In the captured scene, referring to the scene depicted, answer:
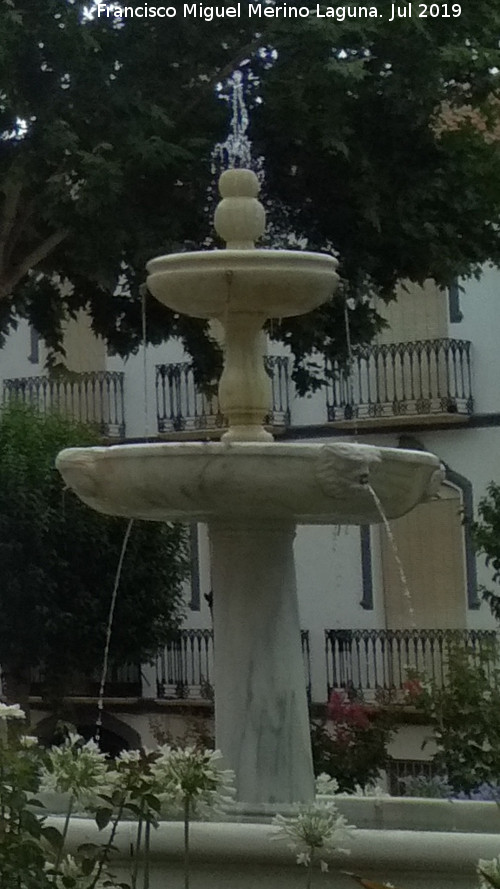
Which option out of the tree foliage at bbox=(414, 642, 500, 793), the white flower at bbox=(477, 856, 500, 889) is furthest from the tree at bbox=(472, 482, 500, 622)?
the white flower at bbox=(477, 856, 500, 889)

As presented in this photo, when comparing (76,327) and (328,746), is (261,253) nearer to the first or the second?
(328,746)

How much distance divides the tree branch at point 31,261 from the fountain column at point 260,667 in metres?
6.40

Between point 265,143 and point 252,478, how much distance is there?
7473mm

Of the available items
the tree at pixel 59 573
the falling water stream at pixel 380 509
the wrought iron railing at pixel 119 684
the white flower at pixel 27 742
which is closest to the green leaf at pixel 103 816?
the white flower at pixel 27 742

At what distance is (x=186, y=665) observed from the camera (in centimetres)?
1925

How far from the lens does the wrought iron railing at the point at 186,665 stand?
18969mm

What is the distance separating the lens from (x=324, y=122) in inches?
442

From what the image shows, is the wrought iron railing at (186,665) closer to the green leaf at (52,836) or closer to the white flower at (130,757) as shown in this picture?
the white flower at (130,757)

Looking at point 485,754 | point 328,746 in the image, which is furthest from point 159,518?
point 328,746

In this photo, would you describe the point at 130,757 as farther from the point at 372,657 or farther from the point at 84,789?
the point at 372,657

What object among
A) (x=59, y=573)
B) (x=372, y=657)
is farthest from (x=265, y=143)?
(x=372, y=657)

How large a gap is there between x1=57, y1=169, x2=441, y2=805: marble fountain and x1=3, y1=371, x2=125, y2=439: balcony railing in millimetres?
14293

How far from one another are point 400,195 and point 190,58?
164 cm

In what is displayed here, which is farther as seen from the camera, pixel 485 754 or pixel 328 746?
pixel 328 746
